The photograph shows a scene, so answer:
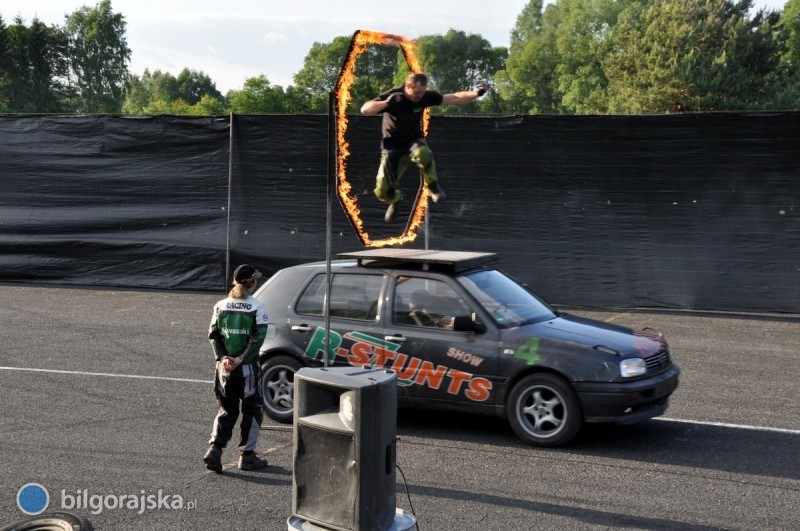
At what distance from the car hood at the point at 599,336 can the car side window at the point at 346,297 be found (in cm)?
152

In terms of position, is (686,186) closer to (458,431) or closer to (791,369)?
(791,369)

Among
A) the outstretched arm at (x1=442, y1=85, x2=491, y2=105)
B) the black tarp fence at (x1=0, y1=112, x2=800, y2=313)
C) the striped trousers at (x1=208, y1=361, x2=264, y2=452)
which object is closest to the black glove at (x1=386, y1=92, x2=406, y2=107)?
the outstretched arm at (x1=442, y1=85, x2=491, y2=105)

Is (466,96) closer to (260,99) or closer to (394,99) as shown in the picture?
(394,99)

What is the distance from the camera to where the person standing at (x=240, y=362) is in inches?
299

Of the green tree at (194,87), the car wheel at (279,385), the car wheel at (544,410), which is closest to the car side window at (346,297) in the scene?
the car wheel at (279,385)

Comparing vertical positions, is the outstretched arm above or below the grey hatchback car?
above

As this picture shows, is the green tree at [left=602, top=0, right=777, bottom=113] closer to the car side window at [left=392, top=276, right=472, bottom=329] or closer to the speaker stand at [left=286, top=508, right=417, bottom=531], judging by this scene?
the car side window at [left=392, top=276, right=472, bottom=329]

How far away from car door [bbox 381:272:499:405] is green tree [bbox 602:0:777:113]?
5253 cm

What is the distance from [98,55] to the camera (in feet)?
345

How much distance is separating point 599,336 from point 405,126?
2620 mm

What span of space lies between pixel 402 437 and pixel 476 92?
3273mm

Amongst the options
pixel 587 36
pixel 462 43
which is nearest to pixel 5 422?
pixel 462 43

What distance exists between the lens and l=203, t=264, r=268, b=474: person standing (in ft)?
24.9

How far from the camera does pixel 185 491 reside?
7.02 m
